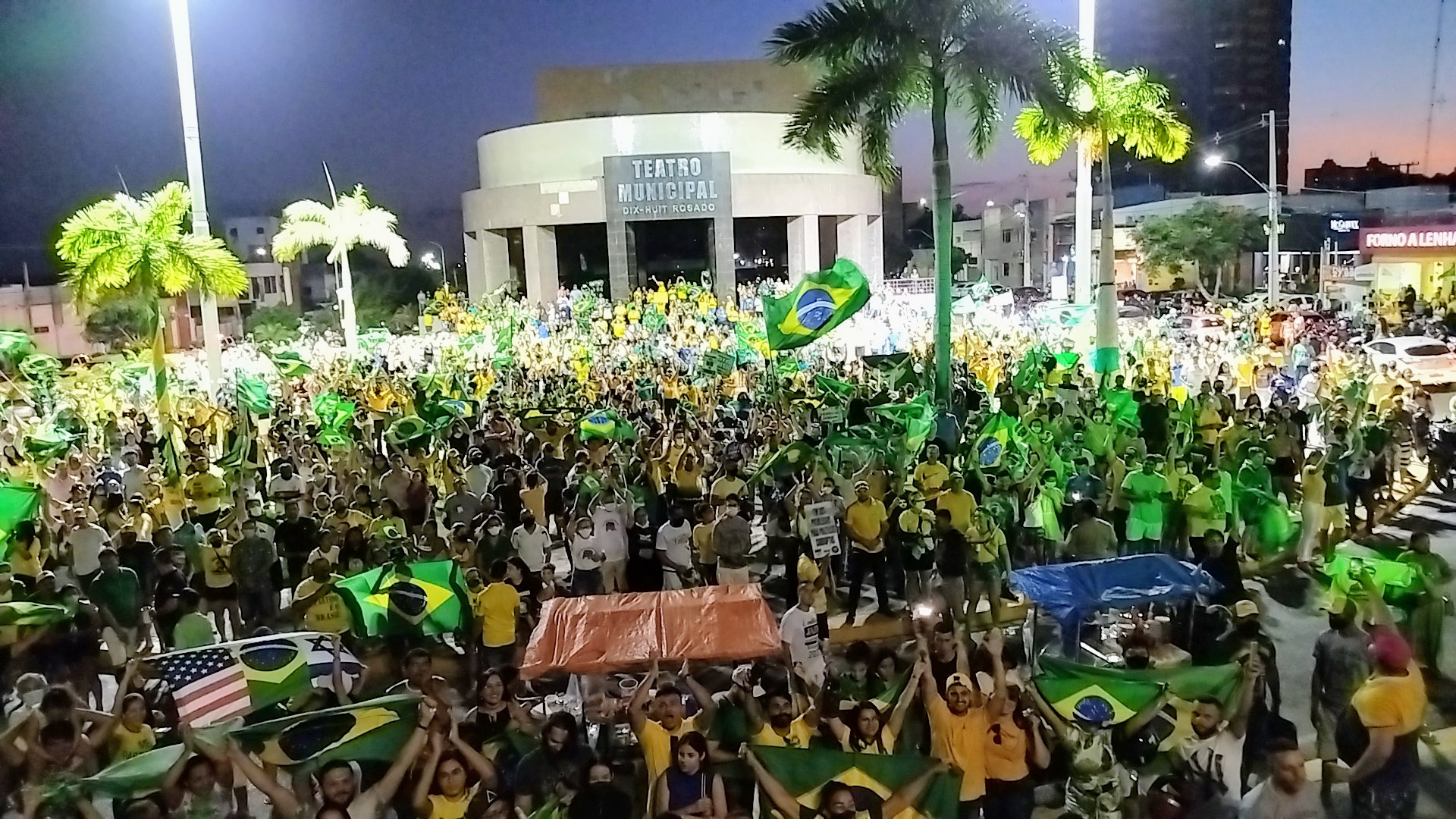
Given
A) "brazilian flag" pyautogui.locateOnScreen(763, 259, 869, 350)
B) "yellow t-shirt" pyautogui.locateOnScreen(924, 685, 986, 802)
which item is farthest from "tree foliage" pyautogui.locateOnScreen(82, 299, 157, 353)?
"yellow t-shirt" pyautogui.locateOnScreen(924, 685, 986, 802)

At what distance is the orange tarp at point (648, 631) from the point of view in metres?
5.96

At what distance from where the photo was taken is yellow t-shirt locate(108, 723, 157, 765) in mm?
5590

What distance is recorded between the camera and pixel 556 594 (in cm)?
789

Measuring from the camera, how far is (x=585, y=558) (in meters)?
8.58

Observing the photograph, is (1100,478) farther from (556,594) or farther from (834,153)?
(834,153)

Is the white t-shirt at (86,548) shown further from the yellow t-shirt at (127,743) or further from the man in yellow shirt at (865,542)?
the man in yellow shirt at (865,542)

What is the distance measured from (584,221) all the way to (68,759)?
141 feet

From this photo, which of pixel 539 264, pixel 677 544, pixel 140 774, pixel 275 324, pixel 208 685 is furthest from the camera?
pixel 539 264

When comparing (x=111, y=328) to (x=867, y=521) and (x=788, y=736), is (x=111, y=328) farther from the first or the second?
(x=788, y=736)

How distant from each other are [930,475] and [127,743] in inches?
233

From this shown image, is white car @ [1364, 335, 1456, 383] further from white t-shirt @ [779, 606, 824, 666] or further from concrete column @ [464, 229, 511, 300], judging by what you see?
concrete column @ [464, 229, 511, 300]

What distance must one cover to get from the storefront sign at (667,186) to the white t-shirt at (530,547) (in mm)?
37323

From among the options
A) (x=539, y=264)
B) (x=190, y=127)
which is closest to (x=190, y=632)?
(x=190, y=127)

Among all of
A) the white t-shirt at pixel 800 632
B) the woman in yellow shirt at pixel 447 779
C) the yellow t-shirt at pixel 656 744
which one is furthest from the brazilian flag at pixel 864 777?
the white t-shirt at pixel 800 632
